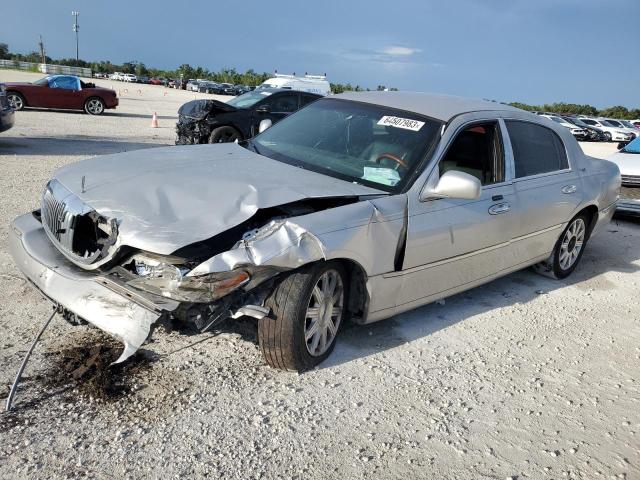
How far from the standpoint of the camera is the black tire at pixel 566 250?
5.71 meters

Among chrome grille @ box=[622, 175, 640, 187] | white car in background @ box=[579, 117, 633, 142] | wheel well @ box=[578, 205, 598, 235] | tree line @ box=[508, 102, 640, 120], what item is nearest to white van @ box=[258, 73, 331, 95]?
chrome grille @ box=[622, 175, 640, 187]

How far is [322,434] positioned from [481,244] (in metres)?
2.11

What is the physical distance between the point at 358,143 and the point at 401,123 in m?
0.37

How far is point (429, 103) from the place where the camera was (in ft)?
Answer: 15.3

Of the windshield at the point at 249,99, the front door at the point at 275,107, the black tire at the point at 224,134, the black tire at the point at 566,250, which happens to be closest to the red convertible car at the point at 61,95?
the windshield at the point at 249,99

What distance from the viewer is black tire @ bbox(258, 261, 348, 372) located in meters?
3.23

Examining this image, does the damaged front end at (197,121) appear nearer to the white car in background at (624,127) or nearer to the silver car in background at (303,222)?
the silver car in background at (303,222)

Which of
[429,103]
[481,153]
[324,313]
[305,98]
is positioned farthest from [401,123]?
[305,98]

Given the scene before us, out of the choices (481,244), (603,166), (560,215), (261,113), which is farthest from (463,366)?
(261,113)

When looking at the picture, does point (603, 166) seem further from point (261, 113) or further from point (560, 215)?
point (261, 113)

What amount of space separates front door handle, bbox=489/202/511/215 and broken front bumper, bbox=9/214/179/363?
104 inches

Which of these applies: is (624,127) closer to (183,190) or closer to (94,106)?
(94,106)

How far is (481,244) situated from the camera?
4406 millimetres

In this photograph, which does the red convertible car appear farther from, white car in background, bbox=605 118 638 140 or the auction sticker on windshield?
white car in background, bbox=605 118 638 140
